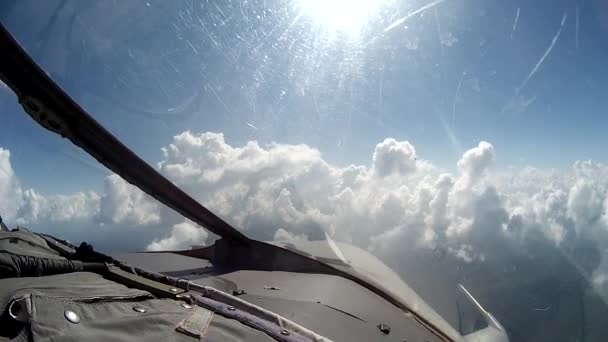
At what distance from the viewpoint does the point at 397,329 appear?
9.56 ft

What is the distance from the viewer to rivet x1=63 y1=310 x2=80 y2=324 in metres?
1.26

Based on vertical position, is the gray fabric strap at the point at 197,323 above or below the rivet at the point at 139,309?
below

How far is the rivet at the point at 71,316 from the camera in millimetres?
1260

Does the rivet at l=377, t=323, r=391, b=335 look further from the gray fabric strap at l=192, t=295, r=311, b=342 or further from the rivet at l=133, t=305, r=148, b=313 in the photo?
the rivet at l=133, t=305, r=148, b=313

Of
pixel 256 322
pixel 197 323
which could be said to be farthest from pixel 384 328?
pixel 197 323

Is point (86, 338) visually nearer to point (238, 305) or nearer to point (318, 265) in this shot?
point (238, 305)

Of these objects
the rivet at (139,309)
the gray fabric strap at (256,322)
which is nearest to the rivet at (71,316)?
the rivet at (139,309)

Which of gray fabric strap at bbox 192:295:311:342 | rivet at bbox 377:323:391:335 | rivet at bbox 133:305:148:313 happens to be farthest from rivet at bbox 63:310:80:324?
rivet at bbox 377:323:391:335

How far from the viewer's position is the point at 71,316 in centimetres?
128

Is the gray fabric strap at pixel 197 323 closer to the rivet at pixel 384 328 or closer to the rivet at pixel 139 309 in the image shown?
the rivet at pixel 139 309

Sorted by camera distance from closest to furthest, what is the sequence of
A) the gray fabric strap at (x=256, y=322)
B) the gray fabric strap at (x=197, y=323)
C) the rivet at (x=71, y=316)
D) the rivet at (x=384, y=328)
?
the rivet at (x=71, y=316) → the gray fabric strap at (x=197, y=323) → the gray fabric strap at (x=256, y=322) → the rivet at (x=384, y=328)

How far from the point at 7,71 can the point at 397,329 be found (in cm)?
426

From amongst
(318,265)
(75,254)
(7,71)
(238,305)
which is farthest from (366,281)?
(7,71)

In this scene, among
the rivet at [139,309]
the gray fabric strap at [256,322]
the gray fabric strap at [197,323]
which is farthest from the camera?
the gray fabric strap at [256,322]
